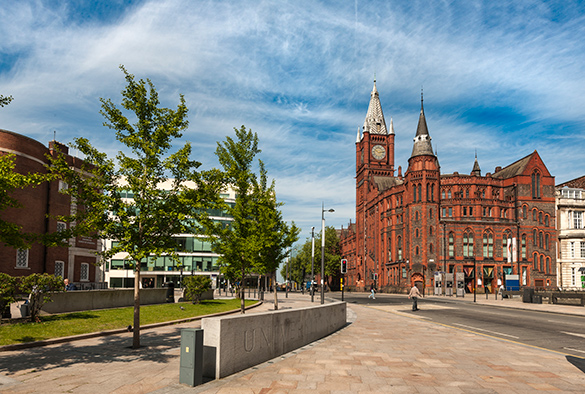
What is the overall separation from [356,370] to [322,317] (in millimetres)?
5511

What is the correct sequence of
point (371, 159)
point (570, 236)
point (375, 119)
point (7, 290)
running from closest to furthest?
point (7, 290) → point (570, 236) → point (371, 159) → point (375, 119)

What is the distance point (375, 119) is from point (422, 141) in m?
34.5

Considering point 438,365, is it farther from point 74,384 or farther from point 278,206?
point 278,206

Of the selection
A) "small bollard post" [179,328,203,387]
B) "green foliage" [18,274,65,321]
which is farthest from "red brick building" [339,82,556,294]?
"small bollard post" [179,328,203,387]

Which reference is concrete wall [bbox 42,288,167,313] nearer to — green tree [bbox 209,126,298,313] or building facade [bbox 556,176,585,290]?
green tree [bbox 209,126,298,313]

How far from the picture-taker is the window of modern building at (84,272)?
41.1 m

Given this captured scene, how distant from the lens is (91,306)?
67.4ft

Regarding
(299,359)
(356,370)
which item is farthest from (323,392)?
(299,359)

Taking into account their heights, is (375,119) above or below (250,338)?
above

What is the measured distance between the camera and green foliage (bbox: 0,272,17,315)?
1419 cm

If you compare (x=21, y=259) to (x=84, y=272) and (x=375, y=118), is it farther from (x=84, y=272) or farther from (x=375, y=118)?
(x=375, y=118)

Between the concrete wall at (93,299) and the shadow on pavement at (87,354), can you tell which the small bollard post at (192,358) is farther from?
the concrete wall at (93,299)

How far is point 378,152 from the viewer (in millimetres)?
107125

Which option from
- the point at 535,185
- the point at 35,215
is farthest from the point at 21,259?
the point at 535,185
